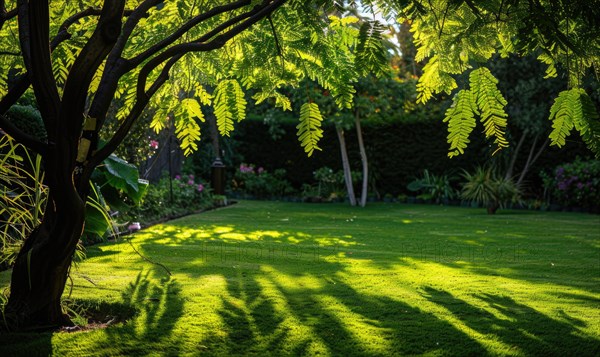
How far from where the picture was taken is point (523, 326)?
4738 mm

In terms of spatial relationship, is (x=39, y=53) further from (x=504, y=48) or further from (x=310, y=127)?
(x=504, y=48)

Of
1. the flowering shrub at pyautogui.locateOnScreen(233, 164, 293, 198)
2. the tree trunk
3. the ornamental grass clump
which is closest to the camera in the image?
the tree trunk

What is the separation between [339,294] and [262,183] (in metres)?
15.1

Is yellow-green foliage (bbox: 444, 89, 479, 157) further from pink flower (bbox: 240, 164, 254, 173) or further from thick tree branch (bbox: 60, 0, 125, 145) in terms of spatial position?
pink flower (bbox: 240, 164, 254, 173)

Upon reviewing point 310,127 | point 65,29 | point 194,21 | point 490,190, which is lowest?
point 490,190

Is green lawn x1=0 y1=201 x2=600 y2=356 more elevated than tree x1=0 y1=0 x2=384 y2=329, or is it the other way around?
tree x1=0 y1=0 x2=384 y2=329

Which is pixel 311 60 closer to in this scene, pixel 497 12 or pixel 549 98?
pixel 497 12

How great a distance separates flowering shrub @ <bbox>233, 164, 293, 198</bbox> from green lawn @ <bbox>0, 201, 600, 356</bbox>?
9.77m

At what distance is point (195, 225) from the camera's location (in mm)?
12078

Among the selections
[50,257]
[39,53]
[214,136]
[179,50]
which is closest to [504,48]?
[179,50]

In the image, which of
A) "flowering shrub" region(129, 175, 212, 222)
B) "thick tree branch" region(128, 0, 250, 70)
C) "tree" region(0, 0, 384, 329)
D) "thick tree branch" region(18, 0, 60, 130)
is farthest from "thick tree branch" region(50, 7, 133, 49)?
"flowering shrub" region(129, 175, 212, 222)

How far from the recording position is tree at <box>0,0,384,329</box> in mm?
4043

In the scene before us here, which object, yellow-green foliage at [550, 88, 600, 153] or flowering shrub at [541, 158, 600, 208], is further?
flowering shrub at [541, 158, 600, 208]

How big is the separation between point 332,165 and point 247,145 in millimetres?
2978
